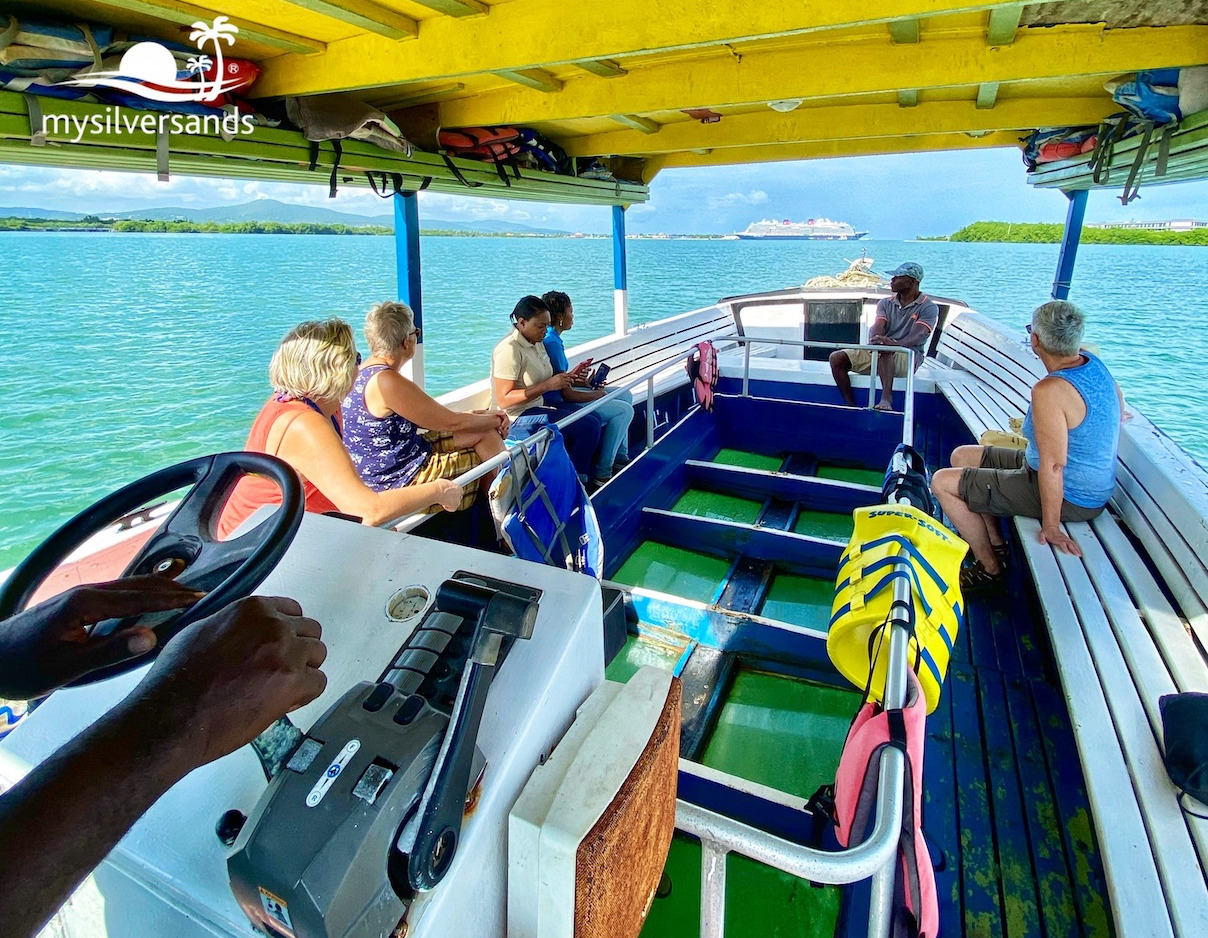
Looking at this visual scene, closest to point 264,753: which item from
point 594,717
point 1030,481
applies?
point 594,717

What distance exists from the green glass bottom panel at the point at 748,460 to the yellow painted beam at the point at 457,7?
3171 mm

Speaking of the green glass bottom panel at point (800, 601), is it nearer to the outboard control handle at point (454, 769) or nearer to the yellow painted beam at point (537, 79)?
the outboard control handle at point (454, 769)

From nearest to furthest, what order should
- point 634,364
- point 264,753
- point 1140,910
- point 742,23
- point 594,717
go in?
point 264,753 → point 594,717 → point 1140,910 → point 742,23 → point 634,364

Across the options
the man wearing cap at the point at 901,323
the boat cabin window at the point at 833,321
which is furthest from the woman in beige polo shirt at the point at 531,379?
the boat cabin window at the point at 833,321

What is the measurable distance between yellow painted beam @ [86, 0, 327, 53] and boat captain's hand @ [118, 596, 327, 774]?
239 centimetres

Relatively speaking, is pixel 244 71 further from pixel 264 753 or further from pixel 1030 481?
pixel 1030 481

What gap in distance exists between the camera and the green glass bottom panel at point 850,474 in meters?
4.66

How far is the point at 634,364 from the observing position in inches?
250

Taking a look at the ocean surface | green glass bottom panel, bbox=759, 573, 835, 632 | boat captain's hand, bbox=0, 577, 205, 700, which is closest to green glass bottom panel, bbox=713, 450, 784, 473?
green glass bottom panel, bbox=759, 573, 835, 632

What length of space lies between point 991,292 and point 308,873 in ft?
140

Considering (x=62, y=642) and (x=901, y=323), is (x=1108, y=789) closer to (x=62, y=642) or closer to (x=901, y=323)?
(x=62, y=642)

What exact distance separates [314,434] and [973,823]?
2097 mm

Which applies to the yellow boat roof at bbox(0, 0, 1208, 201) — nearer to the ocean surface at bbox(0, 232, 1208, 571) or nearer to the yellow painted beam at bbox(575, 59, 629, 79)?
the yellow painted beam at bbox(575, 59, 629, 79)

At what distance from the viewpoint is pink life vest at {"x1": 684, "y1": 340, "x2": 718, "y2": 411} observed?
15.8 feet
